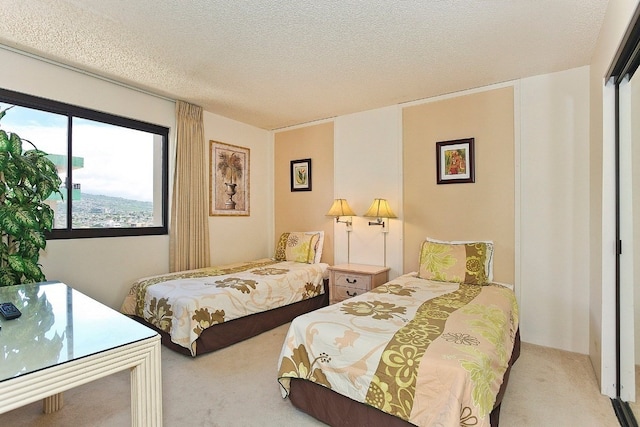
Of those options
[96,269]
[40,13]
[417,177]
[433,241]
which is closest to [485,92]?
[417,177]

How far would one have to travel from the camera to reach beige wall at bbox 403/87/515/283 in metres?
3.20

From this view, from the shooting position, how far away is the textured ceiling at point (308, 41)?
2111 millimetres

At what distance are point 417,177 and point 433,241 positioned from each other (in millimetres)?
744

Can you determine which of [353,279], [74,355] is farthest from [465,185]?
[74,355]

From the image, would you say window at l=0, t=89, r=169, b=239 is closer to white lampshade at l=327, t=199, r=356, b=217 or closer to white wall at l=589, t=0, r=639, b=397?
white lampshade at l=327, t=199, r=356, b=217

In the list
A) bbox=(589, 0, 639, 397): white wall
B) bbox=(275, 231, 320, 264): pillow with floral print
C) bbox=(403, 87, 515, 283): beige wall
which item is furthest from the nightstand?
bbox=(589, 0, 639, 397): white wall

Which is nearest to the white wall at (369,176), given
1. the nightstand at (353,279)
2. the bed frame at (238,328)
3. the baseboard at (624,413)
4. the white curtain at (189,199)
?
the nightstand at (353,279)

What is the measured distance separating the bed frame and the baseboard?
270 centimetres

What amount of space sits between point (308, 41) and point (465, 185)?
2.11 meters

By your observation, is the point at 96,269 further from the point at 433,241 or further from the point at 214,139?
the point at 433,241

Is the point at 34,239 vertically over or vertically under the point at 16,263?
over

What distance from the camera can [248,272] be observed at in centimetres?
369

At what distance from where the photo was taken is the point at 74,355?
1.05 metres

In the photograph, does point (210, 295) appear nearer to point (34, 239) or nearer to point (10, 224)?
point (34, 239)
